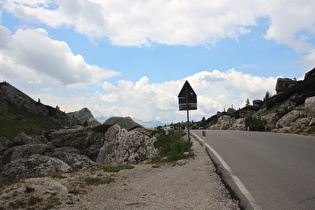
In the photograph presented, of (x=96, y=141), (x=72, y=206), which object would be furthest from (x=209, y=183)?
(x=96, y=141)

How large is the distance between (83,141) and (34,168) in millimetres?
21940

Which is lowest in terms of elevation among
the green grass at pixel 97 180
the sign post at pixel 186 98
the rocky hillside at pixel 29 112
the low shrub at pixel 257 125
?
the green grass at pixel 97 180

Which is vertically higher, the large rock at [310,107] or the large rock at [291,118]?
the large rock at [310,107]

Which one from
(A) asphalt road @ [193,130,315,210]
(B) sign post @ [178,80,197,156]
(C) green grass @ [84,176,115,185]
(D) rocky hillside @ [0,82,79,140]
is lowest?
Answer: (C) green grass @ [84,176,115,185]

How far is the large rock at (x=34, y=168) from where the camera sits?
13.6 meters

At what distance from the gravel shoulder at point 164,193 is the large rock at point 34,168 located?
723 cm

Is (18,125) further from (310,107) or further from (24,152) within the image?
(310,107)

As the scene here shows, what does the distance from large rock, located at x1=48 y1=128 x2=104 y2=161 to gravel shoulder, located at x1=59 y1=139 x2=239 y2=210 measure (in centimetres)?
2636

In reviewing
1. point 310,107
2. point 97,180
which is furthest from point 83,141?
point 310,107

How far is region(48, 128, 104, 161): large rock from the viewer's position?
110 feet

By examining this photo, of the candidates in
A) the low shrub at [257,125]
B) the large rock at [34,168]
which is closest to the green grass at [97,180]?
the large rock at [34,168]

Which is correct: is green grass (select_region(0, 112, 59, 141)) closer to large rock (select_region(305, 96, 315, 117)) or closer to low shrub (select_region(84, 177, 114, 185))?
large rock (select_region(305, 96, 315, 117))

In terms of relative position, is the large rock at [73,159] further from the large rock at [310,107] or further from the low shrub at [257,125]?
the low shrub at [257,125]

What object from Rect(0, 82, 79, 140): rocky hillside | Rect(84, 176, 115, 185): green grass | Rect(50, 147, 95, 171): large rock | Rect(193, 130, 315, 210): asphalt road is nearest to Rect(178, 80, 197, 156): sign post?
Rect(193, 130, 315, 210): asphalt road
